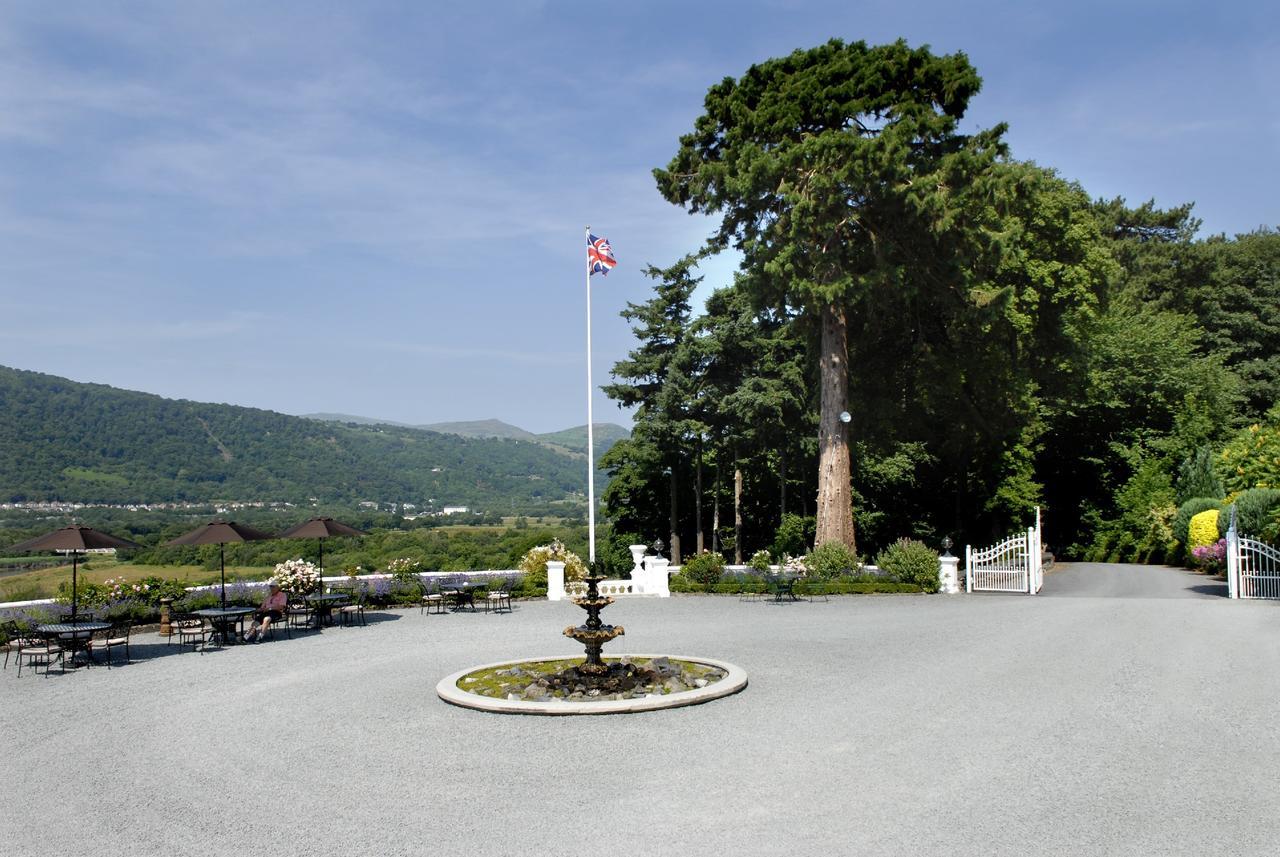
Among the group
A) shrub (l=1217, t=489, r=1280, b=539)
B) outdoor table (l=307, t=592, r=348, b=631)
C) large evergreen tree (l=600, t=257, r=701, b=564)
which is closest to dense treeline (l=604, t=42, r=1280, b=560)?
large evergreen tree (l=600, t=257, r=701, b=564)

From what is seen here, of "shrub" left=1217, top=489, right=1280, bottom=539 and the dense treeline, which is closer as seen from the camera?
"shrub" left=1217, top=489, right=1280, bottom=539

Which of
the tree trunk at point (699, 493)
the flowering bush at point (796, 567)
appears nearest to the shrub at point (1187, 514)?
the flowering bush at point (796, 567)

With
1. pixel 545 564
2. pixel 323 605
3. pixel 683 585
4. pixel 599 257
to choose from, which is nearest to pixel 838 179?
pixel 599 257

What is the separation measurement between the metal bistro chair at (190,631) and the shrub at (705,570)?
13.6 metres

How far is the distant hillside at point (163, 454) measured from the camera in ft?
374

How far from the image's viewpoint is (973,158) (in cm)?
2731

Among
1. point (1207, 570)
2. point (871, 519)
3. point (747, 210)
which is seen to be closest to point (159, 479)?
point (871, 519)

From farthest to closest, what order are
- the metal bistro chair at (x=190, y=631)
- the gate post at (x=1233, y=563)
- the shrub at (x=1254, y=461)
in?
the shrub at (x=1254, y=461) < the gate post at (x=1233, y=563) < the metal bistro chair at (x=190, y=631)

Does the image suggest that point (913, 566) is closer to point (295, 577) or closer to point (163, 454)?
point (295, 577)

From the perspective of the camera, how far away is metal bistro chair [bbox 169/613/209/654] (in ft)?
58.4

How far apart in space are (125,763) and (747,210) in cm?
2442

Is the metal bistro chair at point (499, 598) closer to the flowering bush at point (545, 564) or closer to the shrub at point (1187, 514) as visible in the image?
the flowering bush at point (545, 564)

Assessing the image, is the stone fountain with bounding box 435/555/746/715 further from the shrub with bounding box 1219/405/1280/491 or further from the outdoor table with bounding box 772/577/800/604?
the shrub with bounding box 1219/405/1280/491

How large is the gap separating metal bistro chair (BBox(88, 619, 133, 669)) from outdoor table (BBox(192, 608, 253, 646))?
138cm
